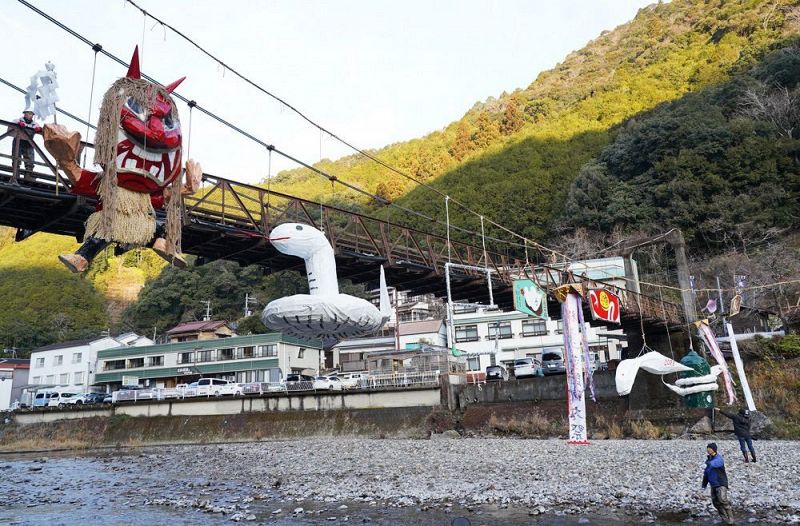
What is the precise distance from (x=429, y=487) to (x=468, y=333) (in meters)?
35.2

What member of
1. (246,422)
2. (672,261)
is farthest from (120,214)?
(672,261)

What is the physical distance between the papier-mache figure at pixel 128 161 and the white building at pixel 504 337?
125 feet

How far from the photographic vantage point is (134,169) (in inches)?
431

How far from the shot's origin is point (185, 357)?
52.2 meters

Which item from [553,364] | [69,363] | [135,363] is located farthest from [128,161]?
[69,363]

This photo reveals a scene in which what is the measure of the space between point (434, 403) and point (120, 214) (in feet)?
72.3

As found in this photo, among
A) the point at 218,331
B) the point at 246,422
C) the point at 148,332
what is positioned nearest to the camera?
the point at 246,422

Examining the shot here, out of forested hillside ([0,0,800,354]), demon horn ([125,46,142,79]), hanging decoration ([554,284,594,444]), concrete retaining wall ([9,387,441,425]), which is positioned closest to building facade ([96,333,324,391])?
forested hillside ([0,0,800,354])

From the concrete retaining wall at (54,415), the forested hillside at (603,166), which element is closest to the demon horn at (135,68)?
the forested hillside at (603,166)

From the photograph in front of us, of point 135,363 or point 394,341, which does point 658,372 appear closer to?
point 394,341

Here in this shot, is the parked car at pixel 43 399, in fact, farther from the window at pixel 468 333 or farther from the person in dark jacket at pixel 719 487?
the person in dark jacket at pixel 719 487

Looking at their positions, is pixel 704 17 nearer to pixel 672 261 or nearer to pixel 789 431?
pixel 672 261

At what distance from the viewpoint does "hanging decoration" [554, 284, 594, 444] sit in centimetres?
1442

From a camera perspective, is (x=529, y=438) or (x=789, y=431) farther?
(x=529, y=438)
